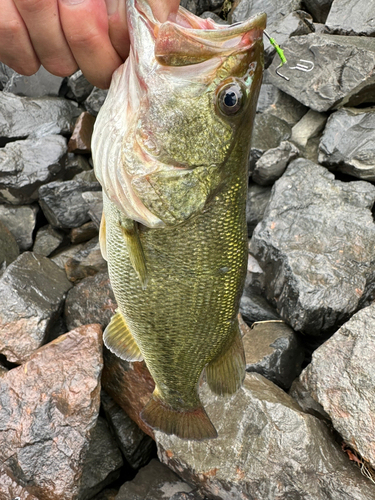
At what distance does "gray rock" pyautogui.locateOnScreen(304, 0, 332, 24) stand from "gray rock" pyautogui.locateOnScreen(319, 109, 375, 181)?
217cm

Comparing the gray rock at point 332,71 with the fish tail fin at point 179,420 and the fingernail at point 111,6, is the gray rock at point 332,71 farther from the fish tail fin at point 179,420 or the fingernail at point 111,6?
the fingernail at point 111,6

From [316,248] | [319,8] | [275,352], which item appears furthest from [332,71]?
[275,352]

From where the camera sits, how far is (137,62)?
1425 mm

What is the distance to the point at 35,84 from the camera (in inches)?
280

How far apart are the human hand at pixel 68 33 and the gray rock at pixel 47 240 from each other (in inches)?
173

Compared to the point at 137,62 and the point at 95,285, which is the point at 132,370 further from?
the point at 137,62

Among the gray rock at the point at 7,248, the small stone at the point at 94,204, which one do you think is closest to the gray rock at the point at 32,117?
the gray rock at the point at 7,248

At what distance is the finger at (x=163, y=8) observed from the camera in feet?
4.50

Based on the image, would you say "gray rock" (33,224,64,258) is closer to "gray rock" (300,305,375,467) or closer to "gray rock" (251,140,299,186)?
"gray rock" (251,140,299,186)

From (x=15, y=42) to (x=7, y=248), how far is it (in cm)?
414

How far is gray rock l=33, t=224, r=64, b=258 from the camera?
19.0 ft

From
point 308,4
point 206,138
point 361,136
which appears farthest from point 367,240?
point 308,4

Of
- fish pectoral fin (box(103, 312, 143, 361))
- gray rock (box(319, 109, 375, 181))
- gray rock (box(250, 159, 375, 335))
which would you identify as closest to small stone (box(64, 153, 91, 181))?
gray rock (box(250, 159, 375, 335))

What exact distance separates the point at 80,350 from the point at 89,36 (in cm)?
270
